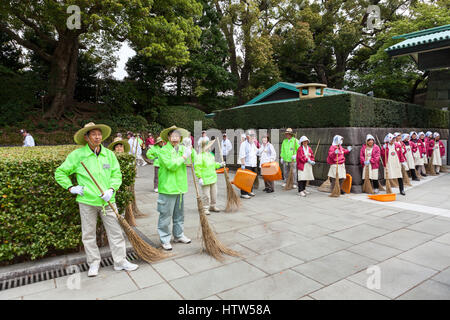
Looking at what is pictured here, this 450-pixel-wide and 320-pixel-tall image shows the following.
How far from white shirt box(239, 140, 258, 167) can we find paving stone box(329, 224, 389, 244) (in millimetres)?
4229

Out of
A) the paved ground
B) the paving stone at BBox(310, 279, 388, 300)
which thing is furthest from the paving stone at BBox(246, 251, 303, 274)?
the paving stone at BBox(310, 279, 388, 300)

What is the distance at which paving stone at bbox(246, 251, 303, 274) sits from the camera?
3.92 metres

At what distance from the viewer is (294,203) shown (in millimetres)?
7703

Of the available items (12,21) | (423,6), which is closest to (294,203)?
(423,6)

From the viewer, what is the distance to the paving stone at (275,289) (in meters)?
3.22

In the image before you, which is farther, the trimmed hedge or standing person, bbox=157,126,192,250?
the trimmed hedge

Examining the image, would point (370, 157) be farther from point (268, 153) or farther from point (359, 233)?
point (359, 233)

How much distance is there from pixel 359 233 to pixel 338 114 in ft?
16.8

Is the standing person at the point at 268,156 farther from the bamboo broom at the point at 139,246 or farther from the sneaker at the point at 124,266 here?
the sneaker at the point at 124,266

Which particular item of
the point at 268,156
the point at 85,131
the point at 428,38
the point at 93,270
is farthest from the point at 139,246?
the point at 428,38

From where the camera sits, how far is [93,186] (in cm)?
367

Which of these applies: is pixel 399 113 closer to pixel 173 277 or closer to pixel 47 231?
pixel 173 277

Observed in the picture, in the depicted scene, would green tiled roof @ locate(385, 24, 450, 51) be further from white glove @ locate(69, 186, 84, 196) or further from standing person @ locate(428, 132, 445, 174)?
white glove @ locate(69, 186, 84, 196)
